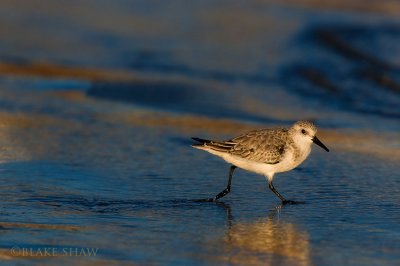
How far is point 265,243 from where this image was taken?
579cm

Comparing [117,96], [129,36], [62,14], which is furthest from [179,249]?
[62,14]

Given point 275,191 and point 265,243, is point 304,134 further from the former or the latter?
point 265,243

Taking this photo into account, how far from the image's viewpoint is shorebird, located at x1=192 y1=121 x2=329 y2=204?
7254mm

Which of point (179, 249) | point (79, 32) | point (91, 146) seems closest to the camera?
point (179, 249)

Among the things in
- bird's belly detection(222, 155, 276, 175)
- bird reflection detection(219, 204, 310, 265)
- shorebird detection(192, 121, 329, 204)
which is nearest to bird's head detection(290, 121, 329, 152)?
shorebird detection(192, 121, 329, 204)

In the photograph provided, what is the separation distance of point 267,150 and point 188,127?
277 cm

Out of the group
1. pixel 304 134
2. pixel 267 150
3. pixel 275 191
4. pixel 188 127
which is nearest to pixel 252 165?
pixel 267 150

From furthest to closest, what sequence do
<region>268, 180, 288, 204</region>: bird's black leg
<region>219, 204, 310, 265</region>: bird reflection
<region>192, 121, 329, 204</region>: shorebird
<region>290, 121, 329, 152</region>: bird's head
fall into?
<region>290, 121, 329, 152</region>: bird's head
<region>192, 121, 329, 204</region>: shorebird
<region>268, 180, 288, 204</region>: bird's black leg
<region>219, 204, 310, 265</region>: bird reflection

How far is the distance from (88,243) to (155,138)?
3.68 m

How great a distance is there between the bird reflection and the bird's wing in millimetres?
779

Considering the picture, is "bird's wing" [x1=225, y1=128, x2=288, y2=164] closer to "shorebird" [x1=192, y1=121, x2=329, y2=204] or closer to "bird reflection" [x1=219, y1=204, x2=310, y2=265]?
"shorebird" [x1=192, y1=121, x2=329, y2=204]

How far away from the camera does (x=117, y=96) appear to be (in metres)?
11.8

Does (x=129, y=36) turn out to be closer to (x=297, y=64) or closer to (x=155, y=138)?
(x=297, y=64)

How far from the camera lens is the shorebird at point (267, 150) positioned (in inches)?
286
